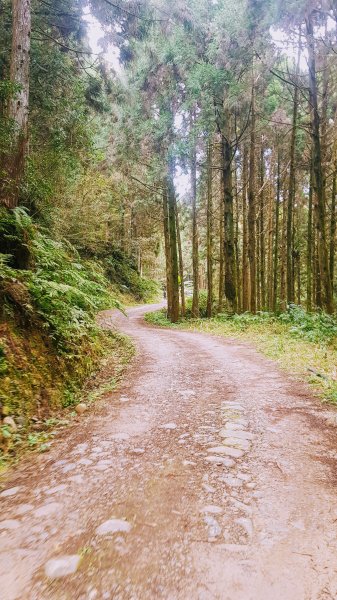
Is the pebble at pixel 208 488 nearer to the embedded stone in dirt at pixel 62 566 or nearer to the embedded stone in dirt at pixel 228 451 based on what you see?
the embedded stone in dirt at pixel 228 451

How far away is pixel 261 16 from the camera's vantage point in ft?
35.8

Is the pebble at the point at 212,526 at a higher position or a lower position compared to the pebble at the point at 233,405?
lower

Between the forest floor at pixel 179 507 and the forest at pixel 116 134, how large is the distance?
120cm

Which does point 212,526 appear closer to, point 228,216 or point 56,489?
point 56,489

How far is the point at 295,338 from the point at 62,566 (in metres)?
8.59

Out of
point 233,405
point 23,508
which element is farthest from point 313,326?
point 23,508

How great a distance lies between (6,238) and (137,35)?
284 inches

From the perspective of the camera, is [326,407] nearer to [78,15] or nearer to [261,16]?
[78,15]

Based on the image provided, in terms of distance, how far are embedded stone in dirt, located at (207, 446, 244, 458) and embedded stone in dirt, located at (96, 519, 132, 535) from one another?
1136 millimetres

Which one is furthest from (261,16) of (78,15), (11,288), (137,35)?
(11,288)

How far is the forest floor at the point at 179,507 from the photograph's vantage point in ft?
5.43

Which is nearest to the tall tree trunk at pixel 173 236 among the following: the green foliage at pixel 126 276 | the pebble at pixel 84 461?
the green foliage at pixel 126 276

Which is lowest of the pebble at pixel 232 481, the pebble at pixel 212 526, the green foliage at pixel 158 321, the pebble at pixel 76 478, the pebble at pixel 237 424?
the pebble at pixel 76 478

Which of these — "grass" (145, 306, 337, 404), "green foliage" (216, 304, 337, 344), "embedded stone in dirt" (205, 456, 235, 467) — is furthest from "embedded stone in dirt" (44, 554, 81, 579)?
"green foliage" (216, 304, 337, 344)
